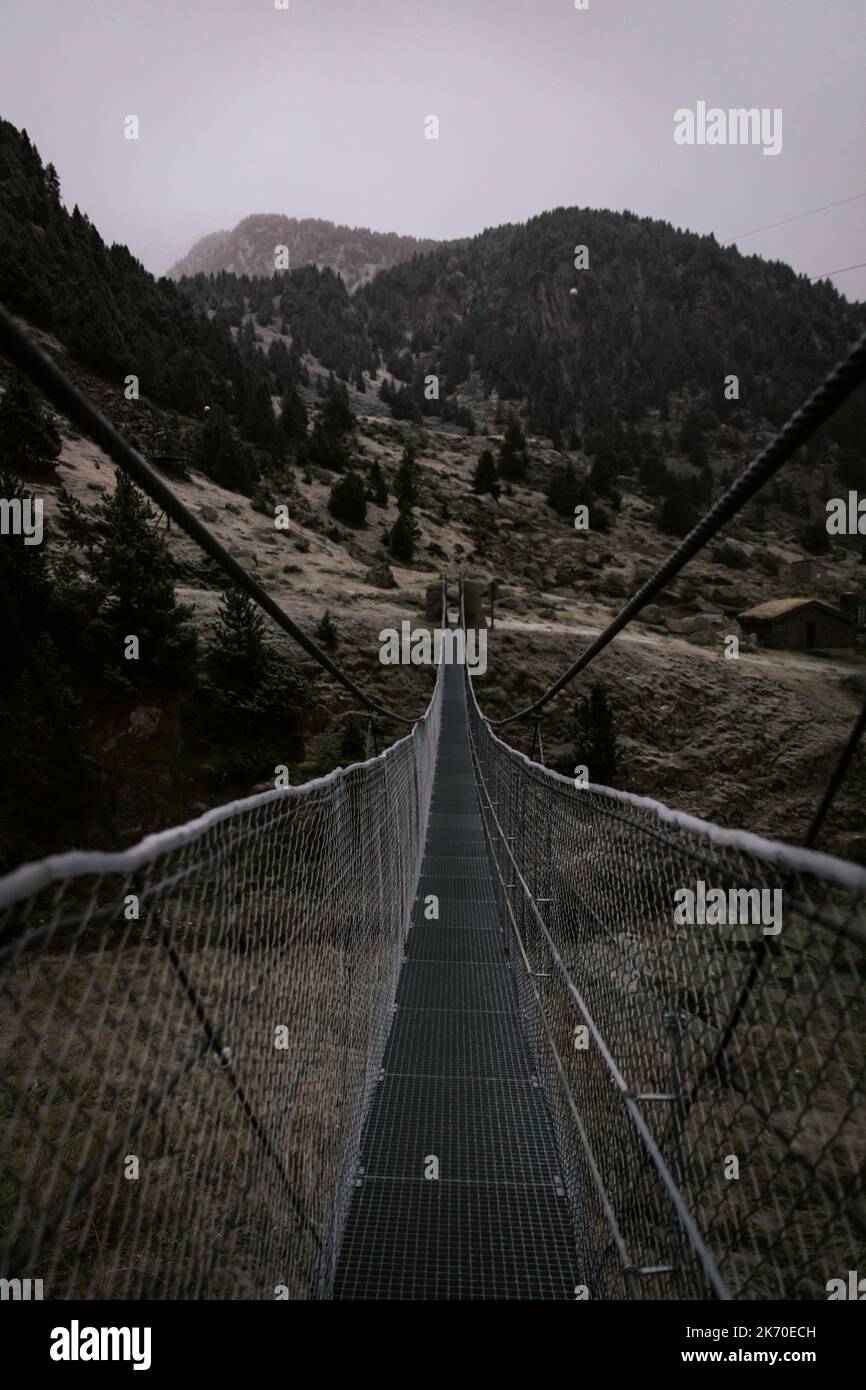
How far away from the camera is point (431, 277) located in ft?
360

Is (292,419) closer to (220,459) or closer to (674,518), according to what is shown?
(220,459)

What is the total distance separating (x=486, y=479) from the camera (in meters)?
43.1

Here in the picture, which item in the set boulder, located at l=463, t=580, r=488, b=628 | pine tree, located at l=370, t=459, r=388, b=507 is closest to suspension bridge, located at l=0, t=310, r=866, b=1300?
boulder, located at l=463, t=580, r=488, b=628

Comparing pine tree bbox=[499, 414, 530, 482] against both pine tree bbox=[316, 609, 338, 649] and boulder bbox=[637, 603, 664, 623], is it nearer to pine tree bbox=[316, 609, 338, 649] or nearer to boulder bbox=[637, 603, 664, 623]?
boulder bbox=[637, 603, 664, 623]

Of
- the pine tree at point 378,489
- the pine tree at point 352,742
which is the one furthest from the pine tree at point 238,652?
the pine tree at point 378,489

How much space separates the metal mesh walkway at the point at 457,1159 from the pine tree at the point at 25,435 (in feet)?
61.8

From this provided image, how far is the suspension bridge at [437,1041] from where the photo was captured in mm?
1118

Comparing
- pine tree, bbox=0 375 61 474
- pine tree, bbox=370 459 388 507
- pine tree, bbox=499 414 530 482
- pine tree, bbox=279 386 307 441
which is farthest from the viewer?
pine tree, bbox=499 414 530 482

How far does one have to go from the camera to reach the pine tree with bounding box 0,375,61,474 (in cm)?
1853

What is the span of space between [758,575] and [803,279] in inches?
3571

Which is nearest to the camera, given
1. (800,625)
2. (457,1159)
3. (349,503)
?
(457,1159)

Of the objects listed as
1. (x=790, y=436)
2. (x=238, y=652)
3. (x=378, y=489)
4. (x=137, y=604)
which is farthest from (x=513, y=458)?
(x=790, y=436)

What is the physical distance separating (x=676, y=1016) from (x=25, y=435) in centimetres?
2198

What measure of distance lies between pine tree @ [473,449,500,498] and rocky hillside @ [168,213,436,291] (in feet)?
437
